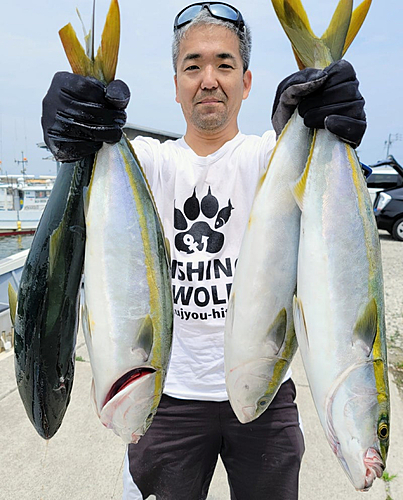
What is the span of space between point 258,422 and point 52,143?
1.40 meters

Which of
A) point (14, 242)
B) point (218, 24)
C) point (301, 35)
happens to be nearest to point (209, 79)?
point (218, 24)

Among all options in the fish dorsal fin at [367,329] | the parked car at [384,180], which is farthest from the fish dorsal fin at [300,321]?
the parked car at [384,180]

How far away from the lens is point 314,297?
1285 mm

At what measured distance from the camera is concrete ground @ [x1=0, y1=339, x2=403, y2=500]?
2635 mm

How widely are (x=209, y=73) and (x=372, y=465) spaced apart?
1.45 metres

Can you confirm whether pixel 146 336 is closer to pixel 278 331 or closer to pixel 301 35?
pixel 278 331

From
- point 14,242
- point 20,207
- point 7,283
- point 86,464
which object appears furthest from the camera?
point 20,207

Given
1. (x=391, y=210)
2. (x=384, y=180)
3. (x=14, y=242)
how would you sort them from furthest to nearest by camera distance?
(x=14, y=242) → (x=384, y=180) → (x=391, y=210)

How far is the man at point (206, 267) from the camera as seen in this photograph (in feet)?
5.87

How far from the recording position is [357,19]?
1.43 metres

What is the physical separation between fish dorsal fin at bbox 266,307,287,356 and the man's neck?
2.81 feet

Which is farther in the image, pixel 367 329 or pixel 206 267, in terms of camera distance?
pixel 206 267

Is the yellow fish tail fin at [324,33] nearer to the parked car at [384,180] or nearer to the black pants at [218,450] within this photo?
the black pants at [218,450]

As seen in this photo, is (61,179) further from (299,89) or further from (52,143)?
(299,89)
